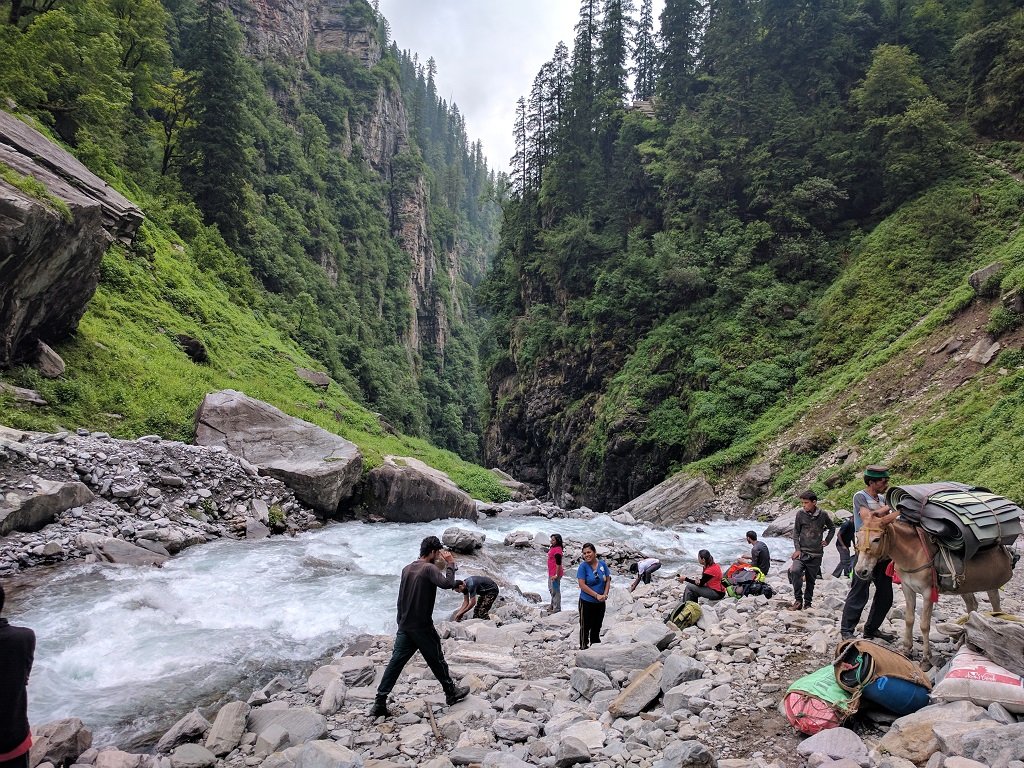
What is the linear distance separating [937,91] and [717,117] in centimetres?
1175

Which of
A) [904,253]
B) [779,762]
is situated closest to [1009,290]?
[904,253]

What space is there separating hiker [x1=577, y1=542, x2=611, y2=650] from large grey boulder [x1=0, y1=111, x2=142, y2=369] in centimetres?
1411

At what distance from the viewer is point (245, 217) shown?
114ft

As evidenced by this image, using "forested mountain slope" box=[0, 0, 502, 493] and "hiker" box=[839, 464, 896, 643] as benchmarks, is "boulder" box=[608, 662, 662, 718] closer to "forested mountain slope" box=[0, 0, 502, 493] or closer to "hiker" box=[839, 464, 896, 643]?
"hiker" box=[839, 464, 896, 643]

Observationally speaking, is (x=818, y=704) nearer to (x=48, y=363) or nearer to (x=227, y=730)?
(x=227, y=730)

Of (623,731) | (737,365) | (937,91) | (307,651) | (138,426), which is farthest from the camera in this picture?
(937,91)

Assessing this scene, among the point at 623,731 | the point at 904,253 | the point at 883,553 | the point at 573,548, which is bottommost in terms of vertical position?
the point at 573,548

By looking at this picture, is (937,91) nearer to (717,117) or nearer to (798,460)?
(717,117)

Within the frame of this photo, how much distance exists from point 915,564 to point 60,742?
27.7 feet

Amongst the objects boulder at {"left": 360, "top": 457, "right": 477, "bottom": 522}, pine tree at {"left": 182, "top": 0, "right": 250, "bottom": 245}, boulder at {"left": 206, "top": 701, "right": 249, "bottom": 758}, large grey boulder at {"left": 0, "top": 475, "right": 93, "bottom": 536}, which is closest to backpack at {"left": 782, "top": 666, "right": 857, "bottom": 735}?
boulder at {"left": 206, "top": 701, "right": 249, "bottom": 758}

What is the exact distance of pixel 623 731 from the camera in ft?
16.0

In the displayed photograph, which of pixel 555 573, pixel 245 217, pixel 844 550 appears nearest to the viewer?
pixel 844 550

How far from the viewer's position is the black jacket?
368 centimetres

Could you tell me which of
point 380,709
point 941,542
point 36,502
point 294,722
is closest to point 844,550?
point 941,542
